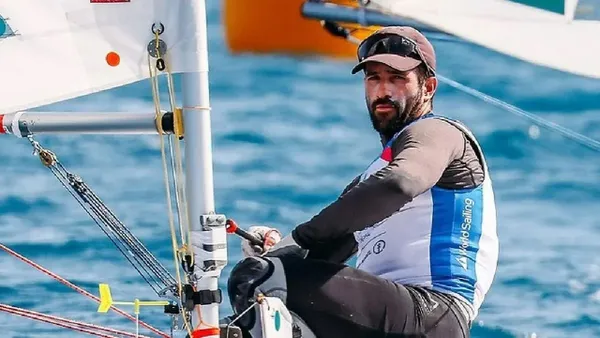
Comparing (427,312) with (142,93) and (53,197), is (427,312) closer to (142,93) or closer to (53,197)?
(53,197)

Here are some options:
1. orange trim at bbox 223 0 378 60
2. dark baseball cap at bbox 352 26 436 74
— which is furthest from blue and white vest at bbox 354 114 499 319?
orange trim at bbox 223 0 378 60

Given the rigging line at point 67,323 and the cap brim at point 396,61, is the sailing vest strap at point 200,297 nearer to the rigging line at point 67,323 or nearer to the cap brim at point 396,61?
the rigging line at point 67,323

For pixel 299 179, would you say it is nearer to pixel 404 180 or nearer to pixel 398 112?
pixel 398 112

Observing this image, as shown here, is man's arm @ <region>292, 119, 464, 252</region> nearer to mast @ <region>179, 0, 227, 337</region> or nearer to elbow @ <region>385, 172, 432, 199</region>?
elbow @ <region>385, 172, 432, 199</region>

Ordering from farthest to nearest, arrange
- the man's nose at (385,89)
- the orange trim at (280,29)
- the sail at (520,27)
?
the orange trim at (280,29), the sail at (520,27), the man's nose at (385,89)

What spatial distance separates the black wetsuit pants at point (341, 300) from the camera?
2.34 m

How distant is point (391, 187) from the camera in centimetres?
225

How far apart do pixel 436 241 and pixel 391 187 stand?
0.23 m

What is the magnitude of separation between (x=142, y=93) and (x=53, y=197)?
91.9 inches

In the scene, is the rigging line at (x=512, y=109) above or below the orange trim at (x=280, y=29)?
below

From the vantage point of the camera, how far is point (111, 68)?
2434mm

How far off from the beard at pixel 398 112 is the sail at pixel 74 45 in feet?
1.21

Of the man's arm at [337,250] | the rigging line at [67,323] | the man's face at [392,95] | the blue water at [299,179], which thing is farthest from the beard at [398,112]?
the blue water at [299,179]

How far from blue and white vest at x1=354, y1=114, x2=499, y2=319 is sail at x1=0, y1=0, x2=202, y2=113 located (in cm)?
46
